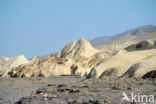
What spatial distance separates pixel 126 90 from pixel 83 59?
134 ft

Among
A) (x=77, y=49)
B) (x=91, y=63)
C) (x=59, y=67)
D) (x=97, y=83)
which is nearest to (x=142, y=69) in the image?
(x=97, y=83)

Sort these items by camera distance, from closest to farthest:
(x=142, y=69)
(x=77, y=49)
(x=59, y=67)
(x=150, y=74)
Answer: (x=150, y=74), (x=142, y=69), (x=59, y=67), (x=77, y=49)

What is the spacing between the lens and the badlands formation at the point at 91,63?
23.2 m

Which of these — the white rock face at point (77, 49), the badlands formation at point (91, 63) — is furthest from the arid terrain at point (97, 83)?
the white rock face at point (77, 49)

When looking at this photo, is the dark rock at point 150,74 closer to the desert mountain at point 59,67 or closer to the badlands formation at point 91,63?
the badlands formation at point 91,63

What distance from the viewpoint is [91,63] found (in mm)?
54719

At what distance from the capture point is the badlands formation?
23.2 meters

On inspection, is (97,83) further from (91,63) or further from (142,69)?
(91,63)

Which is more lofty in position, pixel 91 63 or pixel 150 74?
pixel 91 63

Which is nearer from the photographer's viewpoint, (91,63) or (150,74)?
(150,74)

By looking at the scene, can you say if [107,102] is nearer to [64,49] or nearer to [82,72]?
[82,72]

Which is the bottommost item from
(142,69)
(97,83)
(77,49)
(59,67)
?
(97,83)

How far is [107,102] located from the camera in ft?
42.1

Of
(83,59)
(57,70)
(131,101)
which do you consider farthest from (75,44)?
(131,101)
